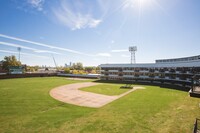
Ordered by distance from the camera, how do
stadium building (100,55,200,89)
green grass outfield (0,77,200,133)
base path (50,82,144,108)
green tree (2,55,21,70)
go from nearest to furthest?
green grass outfield (0,77,200,133), base path (50,82,144,108), stadium building (100,55,200,89), green tree (2,55,21,70)

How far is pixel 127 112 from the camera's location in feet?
74.3

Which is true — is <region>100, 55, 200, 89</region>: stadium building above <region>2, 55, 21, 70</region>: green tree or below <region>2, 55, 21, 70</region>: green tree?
below

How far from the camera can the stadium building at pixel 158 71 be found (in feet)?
163

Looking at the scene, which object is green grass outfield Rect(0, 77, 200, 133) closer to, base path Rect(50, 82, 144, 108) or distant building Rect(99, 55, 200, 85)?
base path Rect(50, 82, 144, 108)

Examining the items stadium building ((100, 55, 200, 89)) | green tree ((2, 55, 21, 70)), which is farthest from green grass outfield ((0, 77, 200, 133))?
green tree ((2, 55, 21, 70))

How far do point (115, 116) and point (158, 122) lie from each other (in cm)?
574

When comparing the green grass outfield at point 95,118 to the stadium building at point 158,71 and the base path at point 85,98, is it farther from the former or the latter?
the stadium building at point 158,71

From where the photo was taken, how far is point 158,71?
62.6m

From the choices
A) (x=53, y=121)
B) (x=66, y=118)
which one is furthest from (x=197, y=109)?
(x=53, y=121)

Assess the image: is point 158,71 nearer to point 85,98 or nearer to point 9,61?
point 85,98

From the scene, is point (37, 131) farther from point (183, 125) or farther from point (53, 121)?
point (183, 125)

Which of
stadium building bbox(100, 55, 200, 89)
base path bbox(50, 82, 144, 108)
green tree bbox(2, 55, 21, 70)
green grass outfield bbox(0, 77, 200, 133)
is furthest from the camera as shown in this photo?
green tree bbox(2, 55, 21, 70)

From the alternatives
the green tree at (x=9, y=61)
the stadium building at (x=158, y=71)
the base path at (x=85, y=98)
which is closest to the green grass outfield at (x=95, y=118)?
the base path at (x=85, y=98)

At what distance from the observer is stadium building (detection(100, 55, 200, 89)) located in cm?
4978
